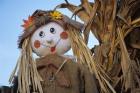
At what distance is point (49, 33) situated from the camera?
108 inches

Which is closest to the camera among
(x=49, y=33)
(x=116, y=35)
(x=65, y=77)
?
(x=65, y=77)

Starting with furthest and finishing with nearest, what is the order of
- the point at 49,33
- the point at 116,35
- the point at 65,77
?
the point at 116,35 → the point at 49,33 → the point at 65,77

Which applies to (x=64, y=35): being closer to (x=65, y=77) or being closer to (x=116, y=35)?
(x=65, y=77)

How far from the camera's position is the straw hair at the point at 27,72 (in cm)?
261

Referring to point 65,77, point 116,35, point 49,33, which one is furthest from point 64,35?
point 116,35

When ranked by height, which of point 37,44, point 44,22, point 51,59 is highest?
point 44,22

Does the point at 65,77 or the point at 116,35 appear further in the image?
the point at 116,35

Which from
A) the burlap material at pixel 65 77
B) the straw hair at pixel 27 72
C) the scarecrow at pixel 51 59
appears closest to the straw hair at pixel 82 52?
Answer: the scarecrow at pixel 51 59

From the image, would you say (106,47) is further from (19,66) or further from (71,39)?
(19,66)

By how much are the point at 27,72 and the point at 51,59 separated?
0.49 feet

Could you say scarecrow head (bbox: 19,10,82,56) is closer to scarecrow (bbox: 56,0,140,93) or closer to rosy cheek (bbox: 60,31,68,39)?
rosy cheek (bbox: 60,31,68,39)

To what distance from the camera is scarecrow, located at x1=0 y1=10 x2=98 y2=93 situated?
8.55ft

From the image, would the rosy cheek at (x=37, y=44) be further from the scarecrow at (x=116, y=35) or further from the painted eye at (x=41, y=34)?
the scarecrow at (x=116, y=35)

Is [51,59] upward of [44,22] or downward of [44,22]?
downward
